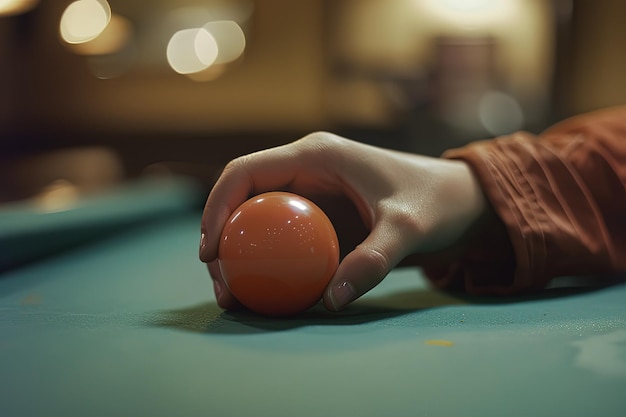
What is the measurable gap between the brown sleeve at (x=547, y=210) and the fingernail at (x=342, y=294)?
0.36m

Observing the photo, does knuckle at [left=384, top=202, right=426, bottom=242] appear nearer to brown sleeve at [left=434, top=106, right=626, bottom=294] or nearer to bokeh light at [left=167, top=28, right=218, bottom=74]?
brown sleeve at [left=434, top=106, right=626, bottom=294]

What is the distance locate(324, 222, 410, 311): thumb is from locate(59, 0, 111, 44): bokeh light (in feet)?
16.0

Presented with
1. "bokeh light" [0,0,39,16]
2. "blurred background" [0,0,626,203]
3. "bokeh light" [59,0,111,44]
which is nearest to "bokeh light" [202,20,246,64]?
"blurred background" [0,0,626,203]

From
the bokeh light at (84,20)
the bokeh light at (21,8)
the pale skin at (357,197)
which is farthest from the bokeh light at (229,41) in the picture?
the pale skin at (357,197)

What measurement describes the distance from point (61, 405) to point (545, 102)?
5.23m

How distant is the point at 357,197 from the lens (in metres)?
1.08

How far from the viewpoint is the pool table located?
678mm

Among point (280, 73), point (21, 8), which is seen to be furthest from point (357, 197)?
point (21, 8)

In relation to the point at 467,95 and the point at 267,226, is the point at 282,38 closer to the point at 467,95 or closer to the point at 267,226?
the point at 467,95

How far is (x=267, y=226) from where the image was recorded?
97 cm

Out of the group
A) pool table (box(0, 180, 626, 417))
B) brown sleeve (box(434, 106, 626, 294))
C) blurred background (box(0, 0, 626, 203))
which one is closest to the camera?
pool table (box(0, 180, 626, 417))

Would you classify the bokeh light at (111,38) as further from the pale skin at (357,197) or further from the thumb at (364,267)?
the thumb at (364,267)

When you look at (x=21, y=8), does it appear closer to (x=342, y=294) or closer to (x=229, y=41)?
(x=229, y=41)

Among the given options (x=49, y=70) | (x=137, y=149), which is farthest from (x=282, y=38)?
(x=49, y=70)
